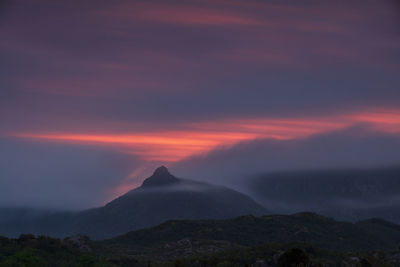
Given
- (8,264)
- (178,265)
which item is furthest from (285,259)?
(8,264)

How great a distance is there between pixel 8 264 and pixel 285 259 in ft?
301

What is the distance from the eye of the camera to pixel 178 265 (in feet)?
648

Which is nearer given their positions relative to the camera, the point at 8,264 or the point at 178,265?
the point at 8,264

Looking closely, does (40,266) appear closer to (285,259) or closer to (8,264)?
(8,264)

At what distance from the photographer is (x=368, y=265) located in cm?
19650

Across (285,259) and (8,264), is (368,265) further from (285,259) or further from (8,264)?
(8,264)

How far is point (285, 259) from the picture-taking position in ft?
465

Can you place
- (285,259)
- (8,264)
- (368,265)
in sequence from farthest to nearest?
1. (368,265)
2. (8,264)
3. (285,259)

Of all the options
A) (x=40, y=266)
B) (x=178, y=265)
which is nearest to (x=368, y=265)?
(x=178, y=265)

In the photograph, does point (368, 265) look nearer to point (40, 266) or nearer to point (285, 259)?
point (285, 259)

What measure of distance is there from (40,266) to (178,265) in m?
46.9

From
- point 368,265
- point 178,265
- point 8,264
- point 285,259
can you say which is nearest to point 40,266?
point 8,264

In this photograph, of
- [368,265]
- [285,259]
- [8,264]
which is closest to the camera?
[285,259]

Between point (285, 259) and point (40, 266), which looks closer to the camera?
point (285, 259)
